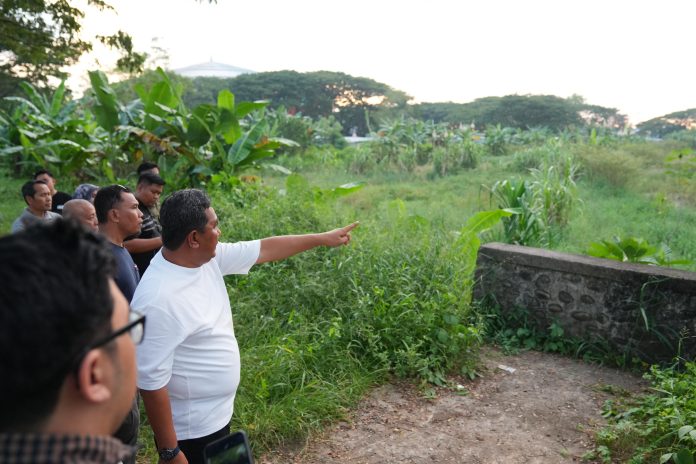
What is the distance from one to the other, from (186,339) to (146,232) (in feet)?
7.63

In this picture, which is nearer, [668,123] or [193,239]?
[193,239]

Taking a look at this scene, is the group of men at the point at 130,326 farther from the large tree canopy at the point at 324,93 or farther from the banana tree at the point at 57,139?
the large tree canopy at the point at 324,93

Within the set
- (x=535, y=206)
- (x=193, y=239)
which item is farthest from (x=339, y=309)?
(x=535, y=206)

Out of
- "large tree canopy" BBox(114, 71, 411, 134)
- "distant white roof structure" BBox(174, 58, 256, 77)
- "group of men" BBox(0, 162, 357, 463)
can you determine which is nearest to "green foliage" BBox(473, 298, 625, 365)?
"group of men" BBox(0, 162, 357, 463)

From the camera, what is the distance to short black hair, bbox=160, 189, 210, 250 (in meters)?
2.00

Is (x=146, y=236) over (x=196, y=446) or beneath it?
over

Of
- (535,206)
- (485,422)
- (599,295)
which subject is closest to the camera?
(485,422)

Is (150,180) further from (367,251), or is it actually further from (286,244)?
(286,244)

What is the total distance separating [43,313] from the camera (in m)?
0.77

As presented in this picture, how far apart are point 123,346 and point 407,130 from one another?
18.0 m

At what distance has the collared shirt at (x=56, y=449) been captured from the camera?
0.74 metres

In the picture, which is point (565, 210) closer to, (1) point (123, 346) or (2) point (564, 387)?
(2) point (564, 387)

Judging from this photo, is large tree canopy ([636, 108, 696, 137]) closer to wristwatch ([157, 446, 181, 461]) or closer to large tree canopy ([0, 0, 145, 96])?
large tree canopy ([0, 0, 145, 96])

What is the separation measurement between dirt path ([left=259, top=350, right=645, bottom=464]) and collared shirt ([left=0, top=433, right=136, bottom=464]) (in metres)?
2.57
